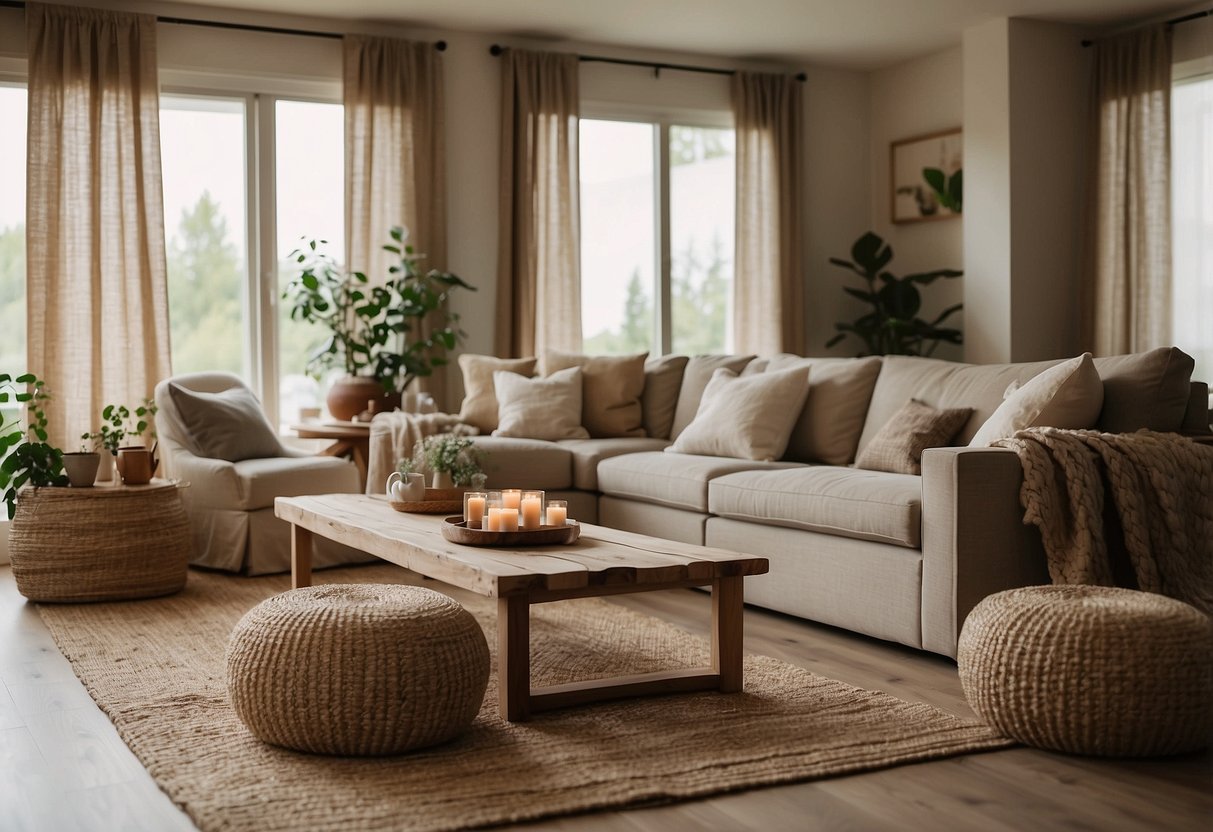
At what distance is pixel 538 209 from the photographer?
653 cm

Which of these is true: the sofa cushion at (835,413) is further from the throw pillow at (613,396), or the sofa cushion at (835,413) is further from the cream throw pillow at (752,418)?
the throw pillow at (613,396)

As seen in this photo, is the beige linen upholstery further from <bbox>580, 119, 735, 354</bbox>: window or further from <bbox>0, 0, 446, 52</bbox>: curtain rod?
<bbox>0, 0, 446, 52</bbox>: curtain rod

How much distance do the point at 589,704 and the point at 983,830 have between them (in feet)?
3.50

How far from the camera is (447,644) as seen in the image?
2.53 m

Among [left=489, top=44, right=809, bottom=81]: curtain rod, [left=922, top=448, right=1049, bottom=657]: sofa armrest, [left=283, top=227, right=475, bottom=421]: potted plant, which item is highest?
[left=489, top=44, right=809, bottom=81]: curtain rod

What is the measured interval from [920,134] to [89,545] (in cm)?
509

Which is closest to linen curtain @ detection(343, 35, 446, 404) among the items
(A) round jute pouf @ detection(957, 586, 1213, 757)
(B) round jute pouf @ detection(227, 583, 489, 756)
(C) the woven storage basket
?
(C) the woven storage basket

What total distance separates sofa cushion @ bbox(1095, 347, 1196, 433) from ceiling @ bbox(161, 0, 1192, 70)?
9.87 feet

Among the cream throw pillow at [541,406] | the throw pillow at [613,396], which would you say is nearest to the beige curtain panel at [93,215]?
the cream throw pillow at [541,406]

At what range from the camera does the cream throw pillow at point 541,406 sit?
5.46 meters

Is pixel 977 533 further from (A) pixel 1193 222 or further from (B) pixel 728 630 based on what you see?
(A) pixel 1193 222

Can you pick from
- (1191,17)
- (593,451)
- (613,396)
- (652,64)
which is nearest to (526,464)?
(593,451)

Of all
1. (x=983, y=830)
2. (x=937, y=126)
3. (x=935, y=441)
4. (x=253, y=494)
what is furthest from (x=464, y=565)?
(x=937, y=126)

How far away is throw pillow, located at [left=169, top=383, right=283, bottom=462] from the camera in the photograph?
517cm
